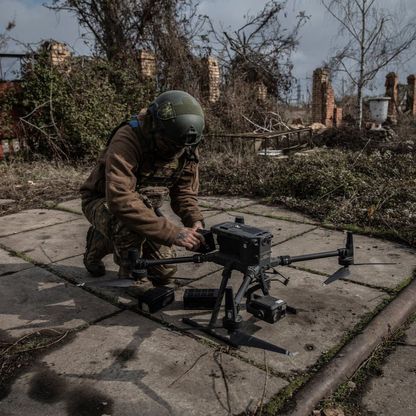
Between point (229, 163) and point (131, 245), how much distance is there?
190 inches

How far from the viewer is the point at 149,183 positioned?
3070 mm

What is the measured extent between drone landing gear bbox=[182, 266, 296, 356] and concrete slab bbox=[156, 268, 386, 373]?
0.05 m

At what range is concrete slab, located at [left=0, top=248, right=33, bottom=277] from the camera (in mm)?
3686

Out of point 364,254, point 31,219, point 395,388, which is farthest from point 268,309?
point 31,219

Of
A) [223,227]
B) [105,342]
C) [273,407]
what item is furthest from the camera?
[105,342]

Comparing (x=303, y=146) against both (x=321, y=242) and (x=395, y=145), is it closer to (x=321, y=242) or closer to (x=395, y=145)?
(x=395, y=145)

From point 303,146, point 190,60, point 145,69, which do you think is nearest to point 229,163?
point 303,146

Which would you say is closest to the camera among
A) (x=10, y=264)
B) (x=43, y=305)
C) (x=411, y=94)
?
(x=43, y=305)

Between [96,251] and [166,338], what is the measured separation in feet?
3.65

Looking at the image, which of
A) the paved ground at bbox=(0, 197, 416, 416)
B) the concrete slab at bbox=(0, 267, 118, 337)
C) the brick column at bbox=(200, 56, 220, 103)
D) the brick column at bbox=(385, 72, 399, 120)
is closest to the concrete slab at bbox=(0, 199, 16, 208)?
the paved ground at bbox=(0, 197, 416, 416)

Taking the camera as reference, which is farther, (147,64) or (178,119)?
(147,64)

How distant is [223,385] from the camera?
6.90 ft

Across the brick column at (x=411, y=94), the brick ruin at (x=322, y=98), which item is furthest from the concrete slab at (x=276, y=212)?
the brick column at (x=411, y=94)

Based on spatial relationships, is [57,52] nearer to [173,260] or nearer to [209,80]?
[209,80]
